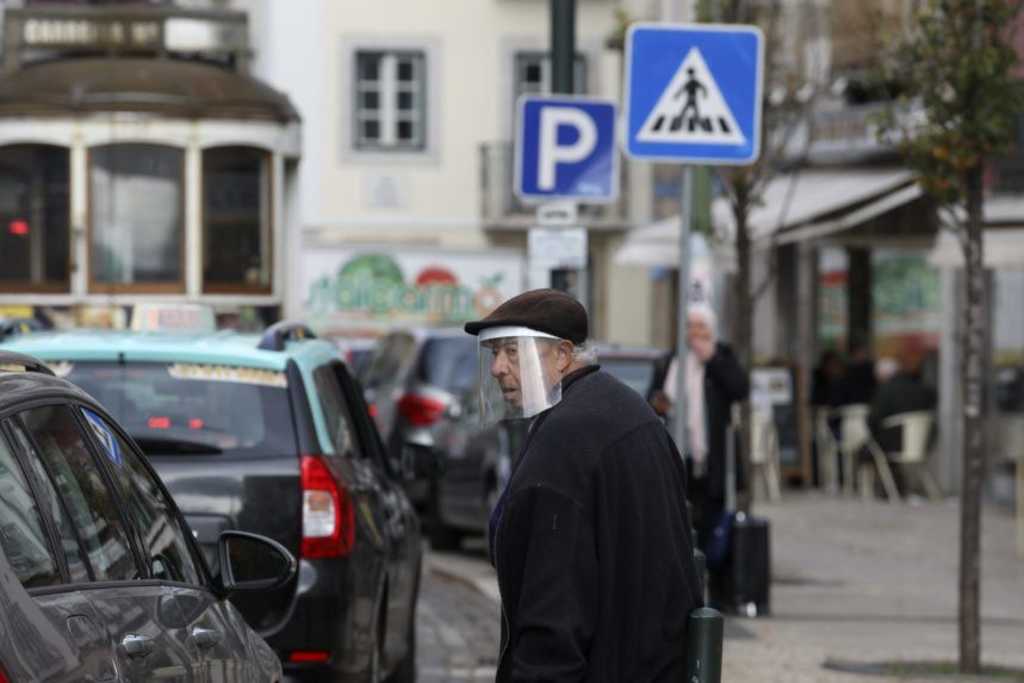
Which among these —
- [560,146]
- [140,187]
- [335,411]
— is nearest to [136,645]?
[335,411]

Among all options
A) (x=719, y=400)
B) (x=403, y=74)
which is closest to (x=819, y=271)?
(x=403, y=74)

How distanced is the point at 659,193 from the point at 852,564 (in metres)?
21.1

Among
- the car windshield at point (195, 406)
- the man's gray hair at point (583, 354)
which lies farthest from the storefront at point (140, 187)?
the man's gray hair at point (583, 354)

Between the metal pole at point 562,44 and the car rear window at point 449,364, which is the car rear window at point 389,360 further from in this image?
the metal pole at point 562,44

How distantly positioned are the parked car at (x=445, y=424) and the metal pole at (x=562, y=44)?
138 inches

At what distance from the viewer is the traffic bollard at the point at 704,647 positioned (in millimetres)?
5320

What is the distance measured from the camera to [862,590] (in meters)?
17.0

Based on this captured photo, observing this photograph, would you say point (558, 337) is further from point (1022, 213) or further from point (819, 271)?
point (819, 271)

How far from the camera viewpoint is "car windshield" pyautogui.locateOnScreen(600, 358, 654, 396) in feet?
60.1

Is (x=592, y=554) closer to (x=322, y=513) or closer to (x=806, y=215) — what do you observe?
(x=322, y=513)

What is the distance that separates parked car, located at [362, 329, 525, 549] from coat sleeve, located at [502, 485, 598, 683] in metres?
11.7

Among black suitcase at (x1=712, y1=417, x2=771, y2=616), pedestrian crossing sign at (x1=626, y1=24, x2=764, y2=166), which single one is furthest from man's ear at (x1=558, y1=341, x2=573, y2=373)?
black suitcase at (x1=712, y1=417, x2=771, y2=616)

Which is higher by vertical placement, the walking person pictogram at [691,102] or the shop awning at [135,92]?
the shop awning at [135,92]

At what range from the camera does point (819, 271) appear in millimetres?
34375
